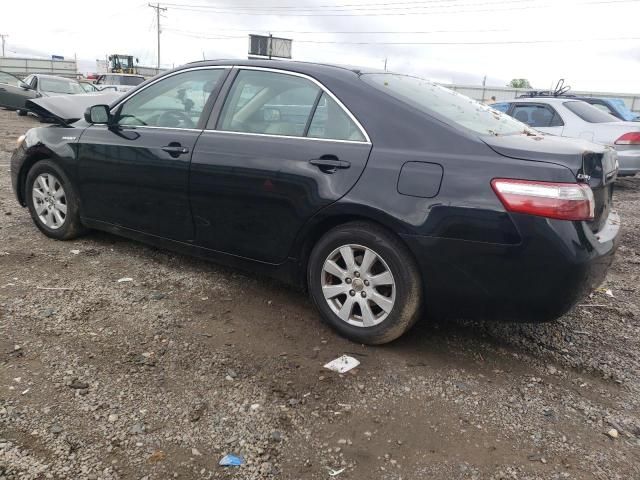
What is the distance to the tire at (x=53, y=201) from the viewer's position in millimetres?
4465

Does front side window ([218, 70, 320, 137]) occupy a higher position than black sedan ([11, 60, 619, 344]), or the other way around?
front side window ([218, 70, 320, 137])

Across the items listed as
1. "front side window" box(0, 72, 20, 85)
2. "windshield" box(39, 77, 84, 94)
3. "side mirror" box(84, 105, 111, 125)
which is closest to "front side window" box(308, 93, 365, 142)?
"side mirror" box(84, 105, 111, 125)

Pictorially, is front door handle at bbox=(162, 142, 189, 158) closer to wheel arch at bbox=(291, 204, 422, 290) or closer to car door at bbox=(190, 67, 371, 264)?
car door at bbox=(190, 67, 371, 264)

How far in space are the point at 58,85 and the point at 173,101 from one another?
16.3 metres

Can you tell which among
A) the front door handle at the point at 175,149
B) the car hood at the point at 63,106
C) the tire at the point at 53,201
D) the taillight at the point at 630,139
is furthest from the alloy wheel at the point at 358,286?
the taillight at the point at 630,139

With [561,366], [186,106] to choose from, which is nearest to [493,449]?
[561,366]

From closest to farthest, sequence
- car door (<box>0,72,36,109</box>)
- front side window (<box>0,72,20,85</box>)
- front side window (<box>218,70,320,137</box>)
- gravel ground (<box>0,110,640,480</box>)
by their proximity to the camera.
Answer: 1. gravel ground (<box>0,110,640,480</box>)
2. front side window (<box>218,70,320,137</box>)
3. car door (<box>0,72,36,109</box>)
4. front side window (<box>0,72,20,85</box>)

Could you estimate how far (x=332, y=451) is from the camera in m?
2.27

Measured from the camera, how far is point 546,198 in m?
2.52

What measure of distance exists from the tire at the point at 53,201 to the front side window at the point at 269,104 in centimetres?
175

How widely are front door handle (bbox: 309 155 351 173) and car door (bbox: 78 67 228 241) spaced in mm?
1028

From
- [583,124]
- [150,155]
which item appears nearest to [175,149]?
[150,155]

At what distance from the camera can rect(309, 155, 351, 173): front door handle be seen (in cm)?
301

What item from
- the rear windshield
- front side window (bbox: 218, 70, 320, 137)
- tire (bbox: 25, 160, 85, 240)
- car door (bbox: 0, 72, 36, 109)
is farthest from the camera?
car door (bbox: 0, 72, 36, 109)
